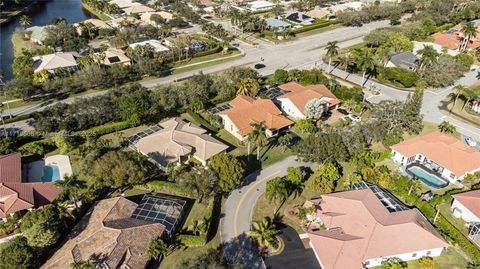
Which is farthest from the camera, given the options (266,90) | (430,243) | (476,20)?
(476,20)

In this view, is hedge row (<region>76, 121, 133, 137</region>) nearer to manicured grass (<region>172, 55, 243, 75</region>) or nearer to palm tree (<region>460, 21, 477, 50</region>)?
manicured grass (<region>172, 55, 243, 75</region>)

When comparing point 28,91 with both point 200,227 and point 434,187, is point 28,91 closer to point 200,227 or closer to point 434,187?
point 200,227

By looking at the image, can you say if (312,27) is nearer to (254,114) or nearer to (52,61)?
(254,114)

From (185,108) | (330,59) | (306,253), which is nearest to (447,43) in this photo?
(330,59)

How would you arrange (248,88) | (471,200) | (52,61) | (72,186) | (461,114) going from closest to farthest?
(72,186) < (471,200) < (461,114) < (248,88) < (52,61)

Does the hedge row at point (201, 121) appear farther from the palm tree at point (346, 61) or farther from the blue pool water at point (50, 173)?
the palm tree at point (346, 61)

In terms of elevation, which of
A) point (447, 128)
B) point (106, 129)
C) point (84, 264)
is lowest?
point (106, 129)

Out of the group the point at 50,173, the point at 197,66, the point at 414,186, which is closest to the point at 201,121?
the point at 50,173
